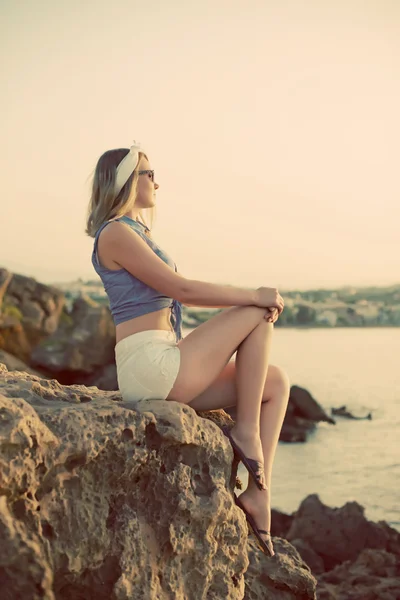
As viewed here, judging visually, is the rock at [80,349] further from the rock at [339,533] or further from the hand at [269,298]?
the hand at [269,298]

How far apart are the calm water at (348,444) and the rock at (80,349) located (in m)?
6.25

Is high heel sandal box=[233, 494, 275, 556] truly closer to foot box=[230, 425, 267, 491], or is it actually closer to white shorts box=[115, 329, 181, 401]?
foot box=[230, 425, 267, 491]

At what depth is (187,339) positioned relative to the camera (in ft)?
14.5

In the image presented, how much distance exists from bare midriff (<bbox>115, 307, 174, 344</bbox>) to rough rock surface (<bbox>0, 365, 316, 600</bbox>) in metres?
0.47

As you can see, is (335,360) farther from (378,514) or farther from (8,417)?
(8,417)

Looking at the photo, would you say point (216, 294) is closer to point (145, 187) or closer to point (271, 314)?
point (271, 314)

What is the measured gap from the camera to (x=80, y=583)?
3.63 metres

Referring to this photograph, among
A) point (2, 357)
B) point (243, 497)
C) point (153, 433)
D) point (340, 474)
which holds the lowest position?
point (340, 474)

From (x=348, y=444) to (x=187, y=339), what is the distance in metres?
21.4

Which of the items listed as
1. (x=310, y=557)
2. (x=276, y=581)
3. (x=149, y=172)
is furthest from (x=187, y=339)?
(x=310, y=557)

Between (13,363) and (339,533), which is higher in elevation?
(13,363)

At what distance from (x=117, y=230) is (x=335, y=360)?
4187 cm

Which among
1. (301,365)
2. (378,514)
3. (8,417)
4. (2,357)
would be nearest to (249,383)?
(8,417)

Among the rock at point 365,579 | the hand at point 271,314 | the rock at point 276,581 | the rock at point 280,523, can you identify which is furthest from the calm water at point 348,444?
the hand at point 271,314
